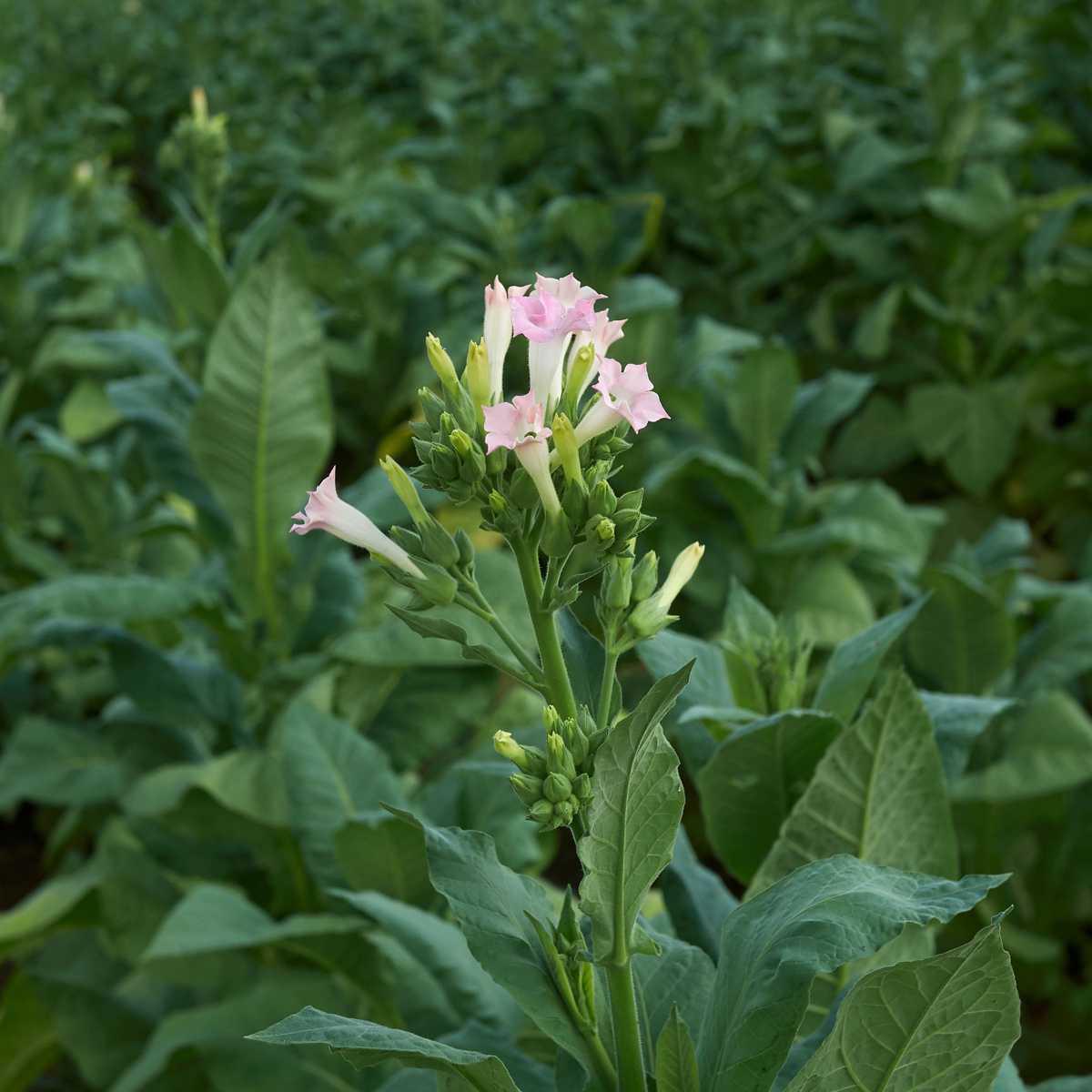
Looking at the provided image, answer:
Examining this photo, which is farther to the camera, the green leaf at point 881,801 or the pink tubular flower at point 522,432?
the green leaf at point 881,801

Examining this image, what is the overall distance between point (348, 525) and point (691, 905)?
1.86ft

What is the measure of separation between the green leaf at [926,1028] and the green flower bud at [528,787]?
10.0 inches

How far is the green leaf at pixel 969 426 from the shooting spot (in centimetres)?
413

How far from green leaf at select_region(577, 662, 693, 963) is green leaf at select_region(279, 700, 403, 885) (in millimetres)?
1128

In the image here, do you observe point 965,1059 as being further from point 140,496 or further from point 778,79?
point 778,79

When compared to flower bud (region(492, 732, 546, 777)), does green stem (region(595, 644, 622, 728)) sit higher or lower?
higher

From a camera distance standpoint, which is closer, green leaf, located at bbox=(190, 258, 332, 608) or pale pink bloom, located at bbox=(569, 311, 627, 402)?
pale pink bloom, located at bbox=(569, 311, 627, 402)

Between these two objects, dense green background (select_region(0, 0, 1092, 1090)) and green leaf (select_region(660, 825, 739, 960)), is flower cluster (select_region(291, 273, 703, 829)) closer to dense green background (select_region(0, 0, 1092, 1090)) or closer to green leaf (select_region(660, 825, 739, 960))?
dense green background (select_region(0, 0, 1092, 1090))

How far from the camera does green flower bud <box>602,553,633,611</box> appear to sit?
3.35 ft

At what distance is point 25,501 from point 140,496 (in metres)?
0.29

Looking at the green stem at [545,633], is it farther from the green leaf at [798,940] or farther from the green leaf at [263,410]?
the green leaf at [263,410]

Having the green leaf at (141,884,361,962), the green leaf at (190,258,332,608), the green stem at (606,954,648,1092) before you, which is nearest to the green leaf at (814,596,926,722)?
the green stem at (606,954,648,1092)

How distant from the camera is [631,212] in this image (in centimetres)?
449

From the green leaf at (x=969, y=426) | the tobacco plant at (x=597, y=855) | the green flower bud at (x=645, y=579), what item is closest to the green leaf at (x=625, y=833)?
the tobacco plant at (x=597, y=855)
